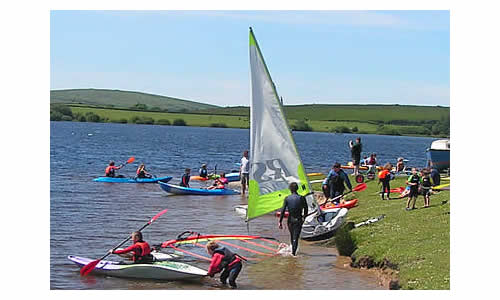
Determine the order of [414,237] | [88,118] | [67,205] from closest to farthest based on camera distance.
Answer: [414,237] → [67,205] → [88,118]

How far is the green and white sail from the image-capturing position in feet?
70.1

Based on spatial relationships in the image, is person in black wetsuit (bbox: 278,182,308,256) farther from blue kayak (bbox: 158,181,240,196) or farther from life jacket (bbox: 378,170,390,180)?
blue kayak (bbox: 158,181,240,196)

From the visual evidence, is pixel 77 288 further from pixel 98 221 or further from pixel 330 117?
pixel 330 117

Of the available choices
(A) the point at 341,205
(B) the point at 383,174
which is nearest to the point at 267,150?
(A) the point at 341,205

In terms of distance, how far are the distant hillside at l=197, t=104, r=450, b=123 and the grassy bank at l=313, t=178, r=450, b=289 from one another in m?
136

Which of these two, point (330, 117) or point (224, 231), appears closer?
point (224, 231)

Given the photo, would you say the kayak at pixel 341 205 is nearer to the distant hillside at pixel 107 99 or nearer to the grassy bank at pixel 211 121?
the grassy bank at pixel 211 121

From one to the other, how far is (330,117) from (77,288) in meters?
159

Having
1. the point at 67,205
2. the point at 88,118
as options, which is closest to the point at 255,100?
the point at 67,205

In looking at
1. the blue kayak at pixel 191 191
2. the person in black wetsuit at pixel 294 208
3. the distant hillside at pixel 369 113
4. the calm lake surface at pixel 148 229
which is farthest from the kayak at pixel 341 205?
the distant hillside at pixel 369 113

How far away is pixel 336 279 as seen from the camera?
1864cm

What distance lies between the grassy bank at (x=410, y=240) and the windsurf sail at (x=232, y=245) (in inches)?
86.5

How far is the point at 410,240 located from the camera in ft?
65.9

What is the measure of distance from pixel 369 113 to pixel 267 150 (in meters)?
153
